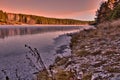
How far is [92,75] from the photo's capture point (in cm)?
1533

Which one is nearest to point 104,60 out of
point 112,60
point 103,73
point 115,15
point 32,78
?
point 112,60

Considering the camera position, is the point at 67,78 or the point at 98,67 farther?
the point at 98,67

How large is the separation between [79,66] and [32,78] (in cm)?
337

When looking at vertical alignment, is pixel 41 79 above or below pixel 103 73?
below

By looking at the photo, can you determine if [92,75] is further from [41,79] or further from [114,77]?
[41,79]

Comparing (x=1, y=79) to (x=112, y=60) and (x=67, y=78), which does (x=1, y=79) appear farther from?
(x=112, y=60)

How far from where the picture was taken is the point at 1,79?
18906mm

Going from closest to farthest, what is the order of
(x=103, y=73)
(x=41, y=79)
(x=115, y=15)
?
(x=103, y=73) → (x=41, y=79) → (x=115, y=15)

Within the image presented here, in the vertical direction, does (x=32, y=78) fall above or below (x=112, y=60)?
below

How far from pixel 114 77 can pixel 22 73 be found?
9.24 metres

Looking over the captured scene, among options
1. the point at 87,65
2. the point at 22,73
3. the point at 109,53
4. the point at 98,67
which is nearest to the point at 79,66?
the point at 87,65

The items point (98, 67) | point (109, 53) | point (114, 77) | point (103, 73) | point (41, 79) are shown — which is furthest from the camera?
point (109, 53)

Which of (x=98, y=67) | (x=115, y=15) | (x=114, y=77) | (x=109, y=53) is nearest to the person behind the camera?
(x=114, y=77)

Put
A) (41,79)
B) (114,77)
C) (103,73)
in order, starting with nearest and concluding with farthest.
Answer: (114,77) → (103,73) → (41,79)
